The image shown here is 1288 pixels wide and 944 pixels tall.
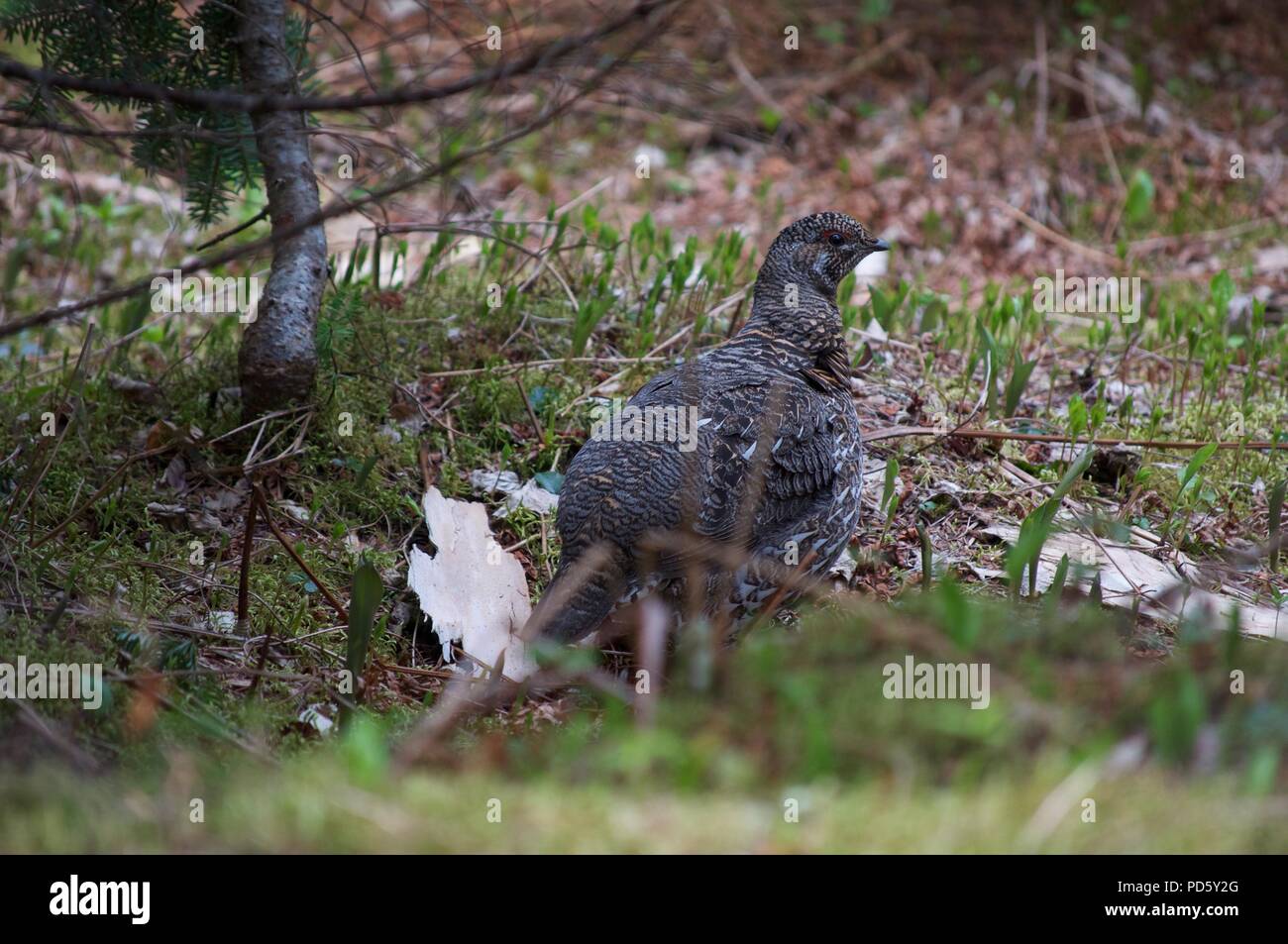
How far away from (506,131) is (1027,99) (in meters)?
10.3

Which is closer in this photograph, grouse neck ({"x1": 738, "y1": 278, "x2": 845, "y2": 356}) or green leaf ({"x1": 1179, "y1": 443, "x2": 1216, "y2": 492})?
green leaf ({"x1": 1179, "y1": 443, "x2": 1216, "y2": 492})

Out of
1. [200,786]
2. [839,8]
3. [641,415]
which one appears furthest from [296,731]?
[839,8]

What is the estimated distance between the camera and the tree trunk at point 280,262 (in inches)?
221

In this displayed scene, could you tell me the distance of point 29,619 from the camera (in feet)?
14.5

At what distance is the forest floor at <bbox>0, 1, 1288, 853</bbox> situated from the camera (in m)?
2.75
